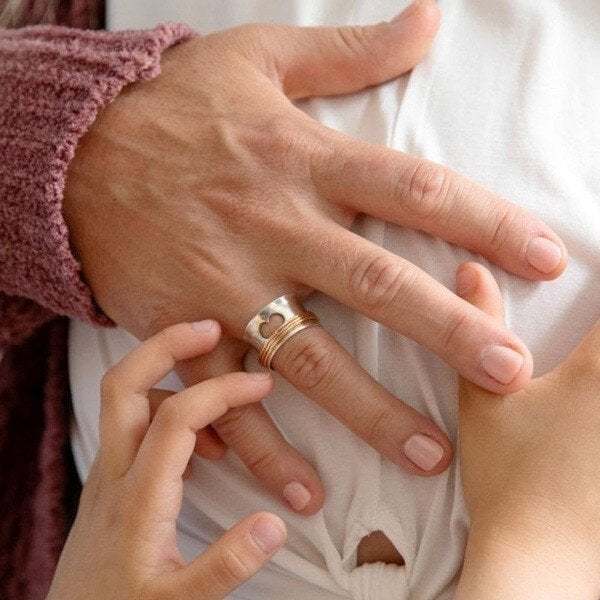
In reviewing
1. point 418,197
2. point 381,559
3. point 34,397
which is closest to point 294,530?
point 381,559

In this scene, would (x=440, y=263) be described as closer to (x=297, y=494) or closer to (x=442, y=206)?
(x=442, y=206)

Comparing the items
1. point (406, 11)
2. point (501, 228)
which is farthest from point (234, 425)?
point (406, 11)

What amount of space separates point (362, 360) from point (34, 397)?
0.43 metres

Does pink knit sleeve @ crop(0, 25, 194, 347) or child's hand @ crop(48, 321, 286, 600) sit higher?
pink knit sleeve @ crop(0, 25, 194, 347)

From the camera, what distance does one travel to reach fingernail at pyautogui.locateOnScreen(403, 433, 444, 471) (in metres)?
0.53

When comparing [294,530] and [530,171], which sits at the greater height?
[530,171]

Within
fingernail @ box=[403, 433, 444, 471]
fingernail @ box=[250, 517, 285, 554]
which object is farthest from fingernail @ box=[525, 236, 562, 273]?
fingernail @ box=[250, 517, 285, 554]

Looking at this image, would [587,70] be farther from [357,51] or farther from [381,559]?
[381,559]

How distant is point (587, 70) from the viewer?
61 centimetres

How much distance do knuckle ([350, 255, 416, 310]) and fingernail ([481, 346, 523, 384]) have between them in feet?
0.23

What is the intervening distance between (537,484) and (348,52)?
36 centimetres

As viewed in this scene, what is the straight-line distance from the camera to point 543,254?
52 centimetres

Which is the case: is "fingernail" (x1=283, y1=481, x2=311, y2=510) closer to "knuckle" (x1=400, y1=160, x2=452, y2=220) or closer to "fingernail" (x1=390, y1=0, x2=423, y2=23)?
"knuckle" (x1=400, y1=160, x2=452, y2=220)

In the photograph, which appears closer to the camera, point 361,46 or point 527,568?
point 527,568
